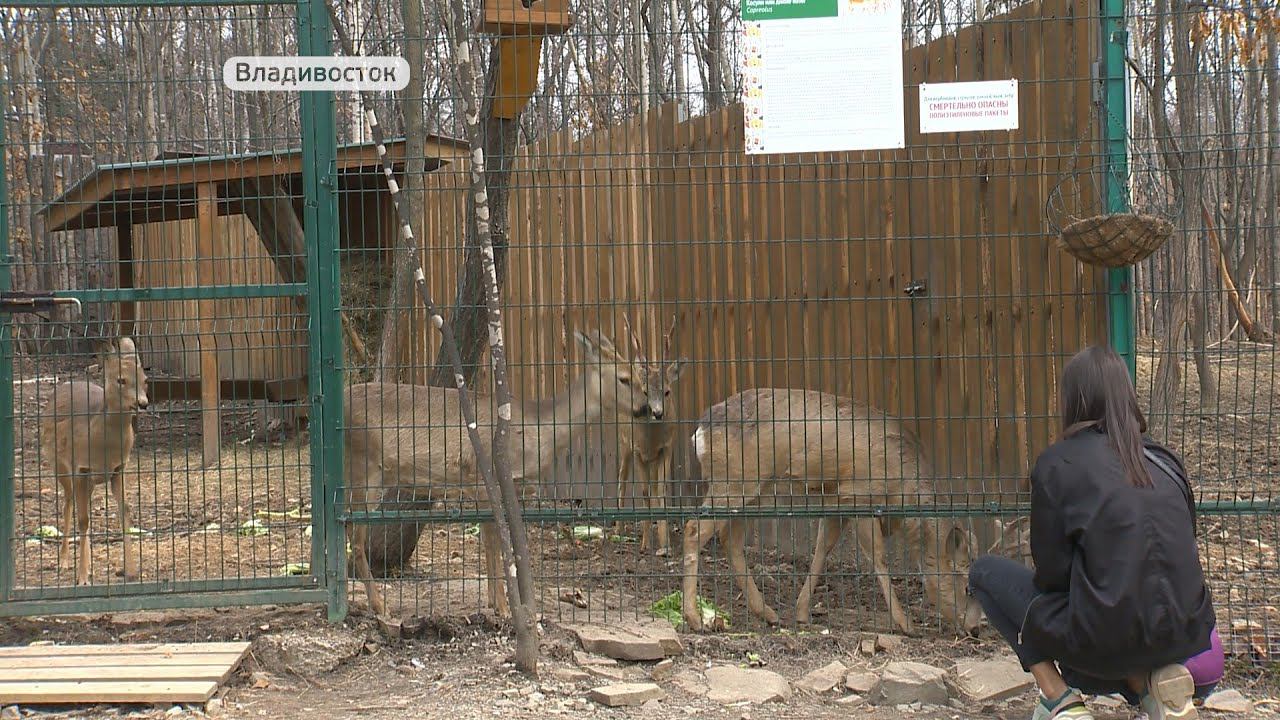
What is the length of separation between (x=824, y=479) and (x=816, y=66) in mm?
2635

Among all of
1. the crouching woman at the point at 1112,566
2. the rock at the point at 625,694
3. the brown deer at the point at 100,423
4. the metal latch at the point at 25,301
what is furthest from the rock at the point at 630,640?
the brown deer at the point at 100,423

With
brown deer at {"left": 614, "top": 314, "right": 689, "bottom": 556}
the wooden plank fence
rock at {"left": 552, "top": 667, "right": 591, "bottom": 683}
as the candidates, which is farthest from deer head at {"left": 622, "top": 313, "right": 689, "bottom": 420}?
rock at {"left": 552, "top": 667, "right": 591, "bottom": 683}

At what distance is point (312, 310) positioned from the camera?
19.7 ft

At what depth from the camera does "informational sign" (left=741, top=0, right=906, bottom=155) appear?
5.91 m

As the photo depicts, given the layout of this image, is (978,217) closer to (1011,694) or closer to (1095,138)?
(1095,138)

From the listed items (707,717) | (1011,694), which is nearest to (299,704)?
(707,717)

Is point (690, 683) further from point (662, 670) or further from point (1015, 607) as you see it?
point (1015, 607)

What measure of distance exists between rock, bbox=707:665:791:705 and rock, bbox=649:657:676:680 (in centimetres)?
21

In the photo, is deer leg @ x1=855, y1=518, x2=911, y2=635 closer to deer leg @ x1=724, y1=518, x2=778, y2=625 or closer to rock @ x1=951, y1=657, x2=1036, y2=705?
deer leg @ x1=724, y1=518, x2=778, y2=625

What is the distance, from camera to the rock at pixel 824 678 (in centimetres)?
551

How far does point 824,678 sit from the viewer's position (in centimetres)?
559

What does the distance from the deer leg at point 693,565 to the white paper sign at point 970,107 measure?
249cm

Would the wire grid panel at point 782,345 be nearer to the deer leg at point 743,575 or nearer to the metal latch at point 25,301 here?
the deer leg at point 743,575

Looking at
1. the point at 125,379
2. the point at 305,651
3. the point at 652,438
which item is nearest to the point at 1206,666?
the point at 305,651
